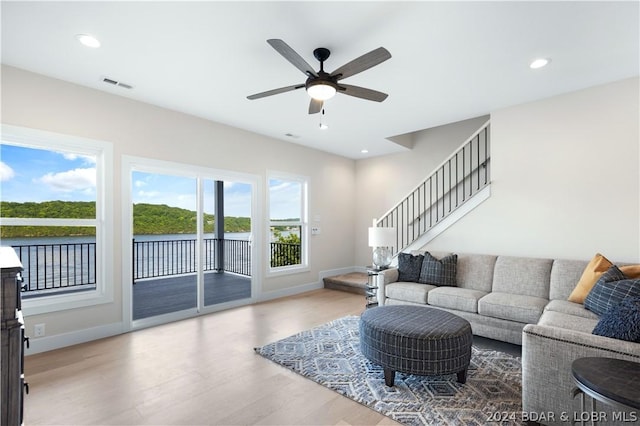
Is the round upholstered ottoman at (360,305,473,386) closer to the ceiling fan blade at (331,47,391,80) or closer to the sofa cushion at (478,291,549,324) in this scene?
the sofa cushion at (478,291,549,324)

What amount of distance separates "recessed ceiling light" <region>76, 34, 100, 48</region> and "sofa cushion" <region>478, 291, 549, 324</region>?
15.0ft

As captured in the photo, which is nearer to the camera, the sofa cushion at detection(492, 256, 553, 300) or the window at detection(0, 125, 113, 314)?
the window at detection(0, 125, 113, 314)

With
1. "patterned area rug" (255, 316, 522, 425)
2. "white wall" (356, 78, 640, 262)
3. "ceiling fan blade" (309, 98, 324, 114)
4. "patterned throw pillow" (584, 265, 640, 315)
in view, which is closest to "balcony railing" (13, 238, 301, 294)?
"patterned area rug" (255, 316, 522, 425)

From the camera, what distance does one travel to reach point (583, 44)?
274 centimetres

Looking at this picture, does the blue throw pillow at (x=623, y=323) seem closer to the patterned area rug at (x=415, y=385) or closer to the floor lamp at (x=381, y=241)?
the patterned area rug at (x=415, y=385)

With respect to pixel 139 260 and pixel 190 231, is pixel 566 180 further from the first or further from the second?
pixel 139 260

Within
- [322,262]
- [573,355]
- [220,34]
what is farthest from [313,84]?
[322,262]

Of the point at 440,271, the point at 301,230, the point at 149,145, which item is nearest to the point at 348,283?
the point at 301,230

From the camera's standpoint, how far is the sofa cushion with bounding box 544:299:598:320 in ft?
9.32

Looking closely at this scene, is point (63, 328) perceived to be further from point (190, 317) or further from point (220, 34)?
point (220, 34)

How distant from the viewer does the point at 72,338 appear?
348 cm

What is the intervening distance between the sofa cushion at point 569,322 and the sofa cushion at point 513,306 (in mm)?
285

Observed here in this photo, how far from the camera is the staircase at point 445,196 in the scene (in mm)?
5001

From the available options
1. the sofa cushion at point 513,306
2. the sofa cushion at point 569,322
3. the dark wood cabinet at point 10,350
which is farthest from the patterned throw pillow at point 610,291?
the dark wood cabinet at point 10,350
